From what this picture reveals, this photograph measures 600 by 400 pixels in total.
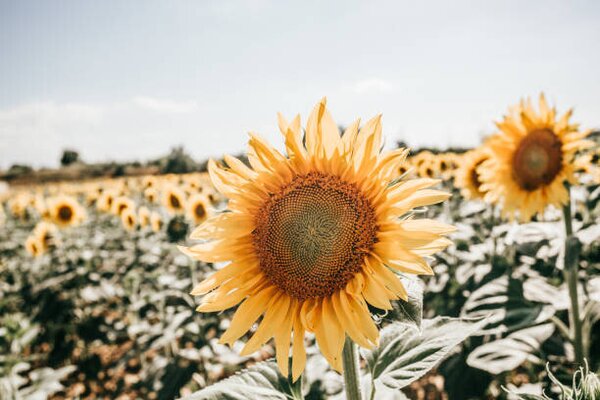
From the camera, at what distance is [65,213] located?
8430 mm

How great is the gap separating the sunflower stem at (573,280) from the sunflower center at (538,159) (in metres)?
0.31

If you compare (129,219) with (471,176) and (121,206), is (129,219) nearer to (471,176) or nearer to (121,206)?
(121,206)

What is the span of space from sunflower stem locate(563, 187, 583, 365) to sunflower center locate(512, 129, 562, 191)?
1.01 ft

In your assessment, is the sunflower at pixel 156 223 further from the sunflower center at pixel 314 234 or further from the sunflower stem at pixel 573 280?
the sunflower stem at pixel 573 280

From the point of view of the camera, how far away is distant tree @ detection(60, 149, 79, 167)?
63.2 meters

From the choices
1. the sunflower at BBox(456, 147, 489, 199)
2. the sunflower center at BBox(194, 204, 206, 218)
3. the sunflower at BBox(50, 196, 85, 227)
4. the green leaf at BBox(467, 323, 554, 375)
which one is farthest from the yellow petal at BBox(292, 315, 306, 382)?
the sunflower at BBox(50, 196, 85, 227)

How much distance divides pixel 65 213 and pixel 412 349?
882 centimetres

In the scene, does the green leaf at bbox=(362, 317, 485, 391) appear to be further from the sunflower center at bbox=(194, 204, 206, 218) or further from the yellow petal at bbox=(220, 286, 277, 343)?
the sunflower center at bbox=(194, 204, 206, 218)

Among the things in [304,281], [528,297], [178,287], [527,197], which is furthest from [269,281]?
[178,287]

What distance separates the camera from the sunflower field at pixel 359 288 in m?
1.29

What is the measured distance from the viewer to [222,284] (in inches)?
56.9

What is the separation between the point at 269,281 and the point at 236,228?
0.77 ft

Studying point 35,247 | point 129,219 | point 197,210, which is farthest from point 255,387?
point 35,247

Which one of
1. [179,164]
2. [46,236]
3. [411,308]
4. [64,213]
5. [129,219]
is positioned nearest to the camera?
[411,308]
